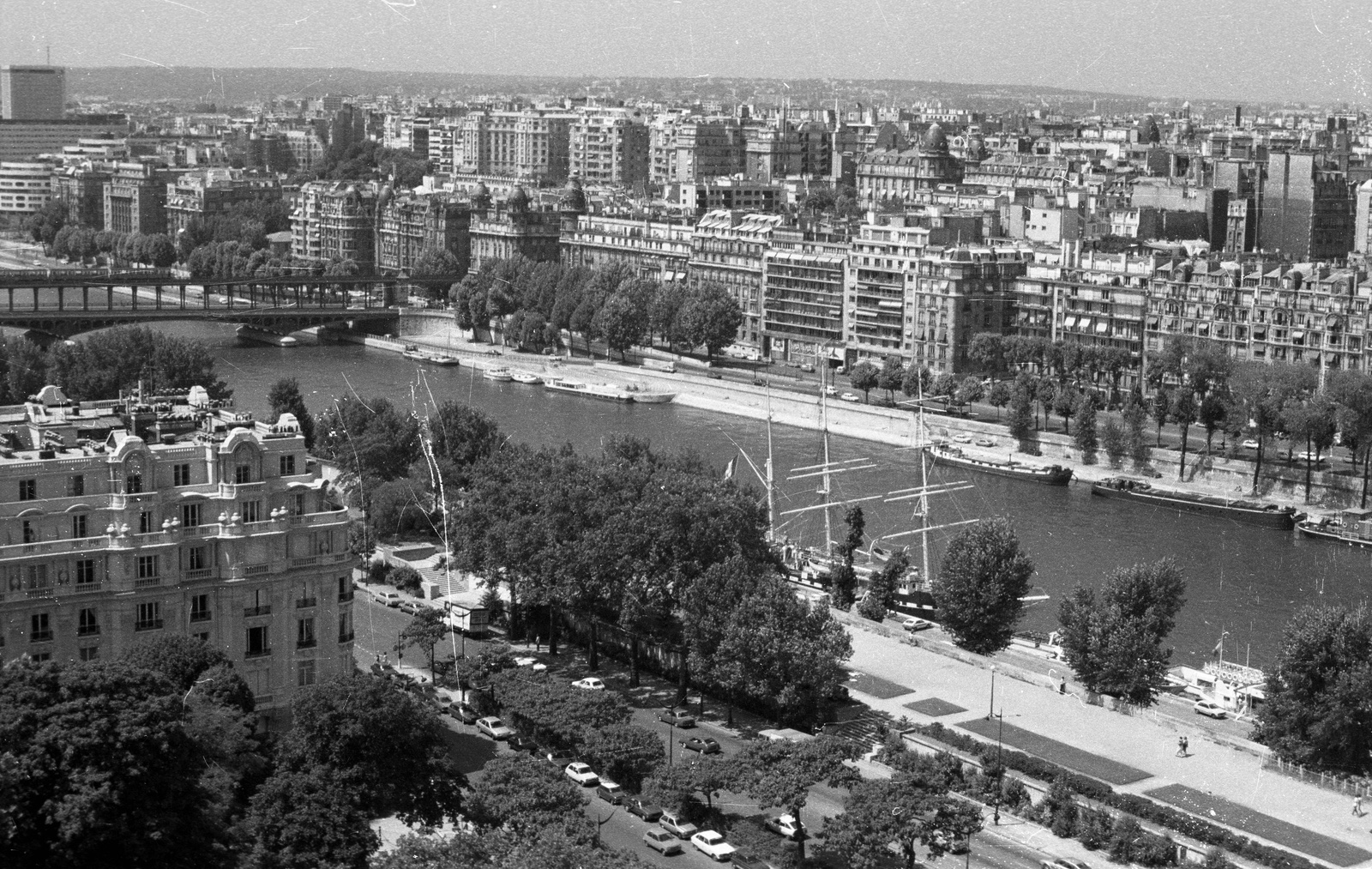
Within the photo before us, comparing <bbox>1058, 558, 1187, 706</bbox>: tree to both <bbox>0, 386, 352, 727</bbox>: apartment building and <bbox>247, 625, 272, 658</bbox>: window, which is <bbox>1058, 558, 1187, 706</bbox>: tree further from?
<bbox>247, 625, 272, 658</bbox>: window

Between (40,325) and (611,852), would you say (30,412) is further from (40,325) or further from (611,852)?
(40,325)

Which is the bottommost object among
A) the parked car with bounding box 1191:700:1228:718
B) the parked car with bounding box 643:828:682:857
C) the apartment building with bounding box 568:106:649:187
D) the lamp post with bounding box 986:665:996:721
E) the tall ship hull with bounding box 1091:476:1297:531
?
the tall ship hull with bounding box 1091:476:1297:531

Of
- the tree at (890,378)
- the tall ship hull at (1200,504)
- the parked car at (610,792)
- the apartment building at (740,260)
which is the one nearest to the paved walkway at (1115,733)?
the parked car at (610,792)

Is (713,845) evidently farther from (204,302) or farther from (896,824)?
(204,302)

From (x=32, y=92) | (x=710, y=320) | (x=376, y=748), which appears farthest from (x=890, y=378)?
(x=32, y=92)

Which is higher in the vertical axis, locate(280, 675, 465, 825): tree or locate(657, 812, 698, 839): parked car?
locate(280, 675, 465, 825): tree

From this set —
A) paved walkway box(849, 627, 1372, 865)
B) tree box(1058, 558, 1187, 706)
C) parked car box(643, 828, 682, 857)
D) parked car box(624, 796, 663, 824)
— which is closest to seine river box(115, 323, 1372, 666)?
tree box(1058, 558, 1187, 706)

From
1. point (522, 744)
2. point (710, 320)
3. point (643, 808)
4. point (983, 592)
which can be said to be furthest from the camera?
point (710, 320)
